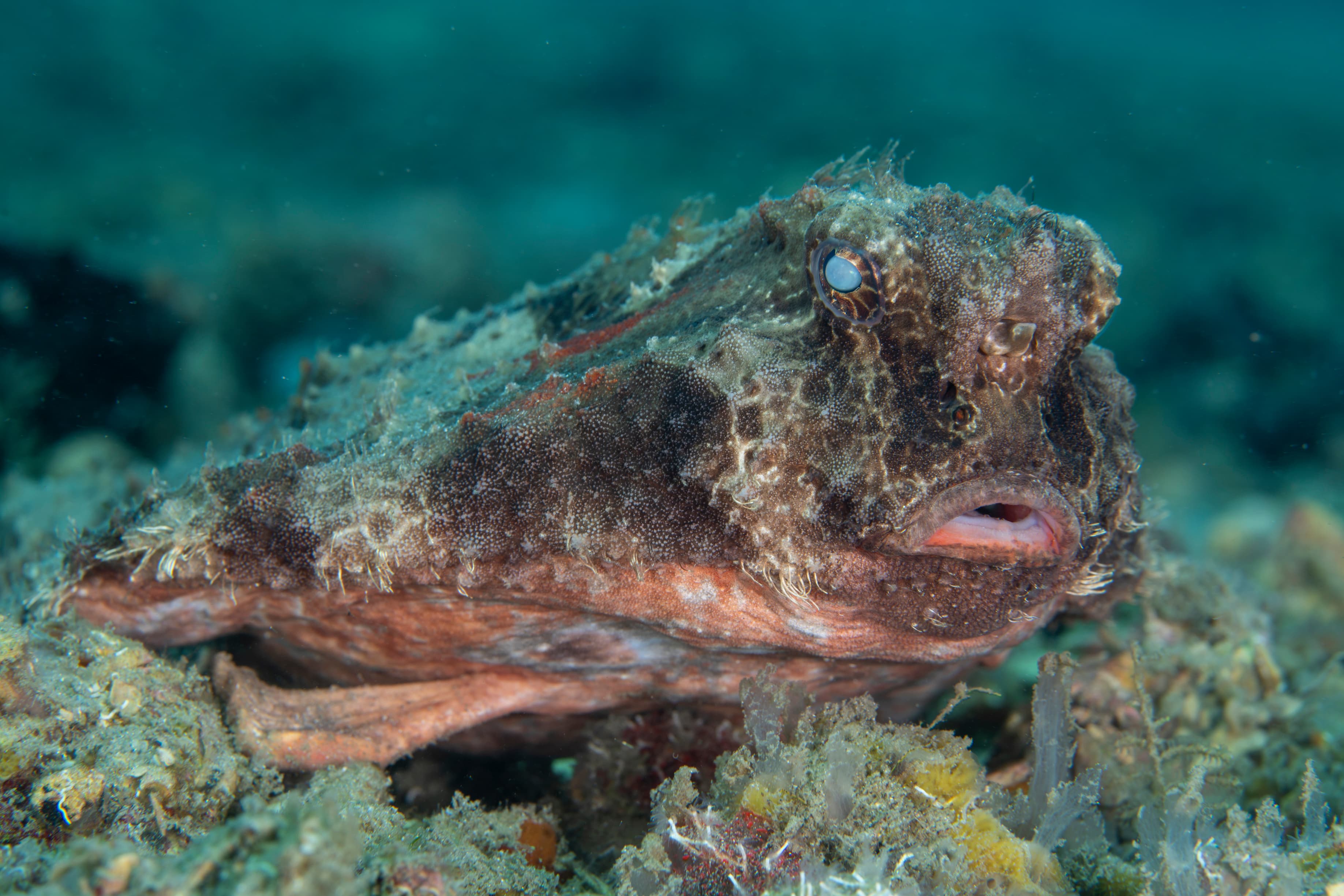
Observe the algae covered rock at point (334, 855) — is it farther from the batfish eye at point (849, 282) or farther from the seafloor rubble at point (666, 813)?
the batfish eye at point (849, 282)

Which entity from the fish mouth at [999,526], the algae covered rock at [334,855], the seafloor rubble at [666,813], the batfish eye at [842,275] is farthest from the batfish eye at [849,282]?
the algae covered rock at [334,855]

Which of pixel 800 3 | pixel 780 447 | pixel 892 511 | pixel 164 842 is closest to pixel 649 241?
pixel 780 447

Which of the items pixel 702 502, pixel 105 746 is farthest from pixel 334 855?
pixel 105 746

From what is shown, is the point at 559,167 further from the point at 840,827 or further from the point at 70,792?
the point at 840,827

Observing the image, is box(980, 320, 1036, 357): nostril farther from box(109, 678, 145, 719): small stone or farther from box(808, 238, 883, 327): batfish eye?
box(109, 678, 145, 719): small stone

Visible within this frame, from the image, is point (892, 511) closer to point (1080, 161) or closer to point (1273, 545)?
point (1273, 545)

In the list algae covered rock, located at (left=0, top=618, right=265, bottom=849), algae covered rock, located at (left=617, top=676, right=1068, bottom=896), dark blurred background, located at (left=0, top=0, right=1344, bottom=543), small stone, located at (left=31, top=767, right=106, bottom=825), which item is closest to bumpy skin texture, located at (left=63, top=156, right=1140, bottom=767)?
algae covered rock, located at (left=0, top=618, right=265, bottom=849)

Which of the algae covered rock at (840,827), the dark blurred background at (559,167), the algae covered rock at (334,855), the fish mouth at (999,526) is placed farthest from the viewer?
the dark blurred background at (559,167)
